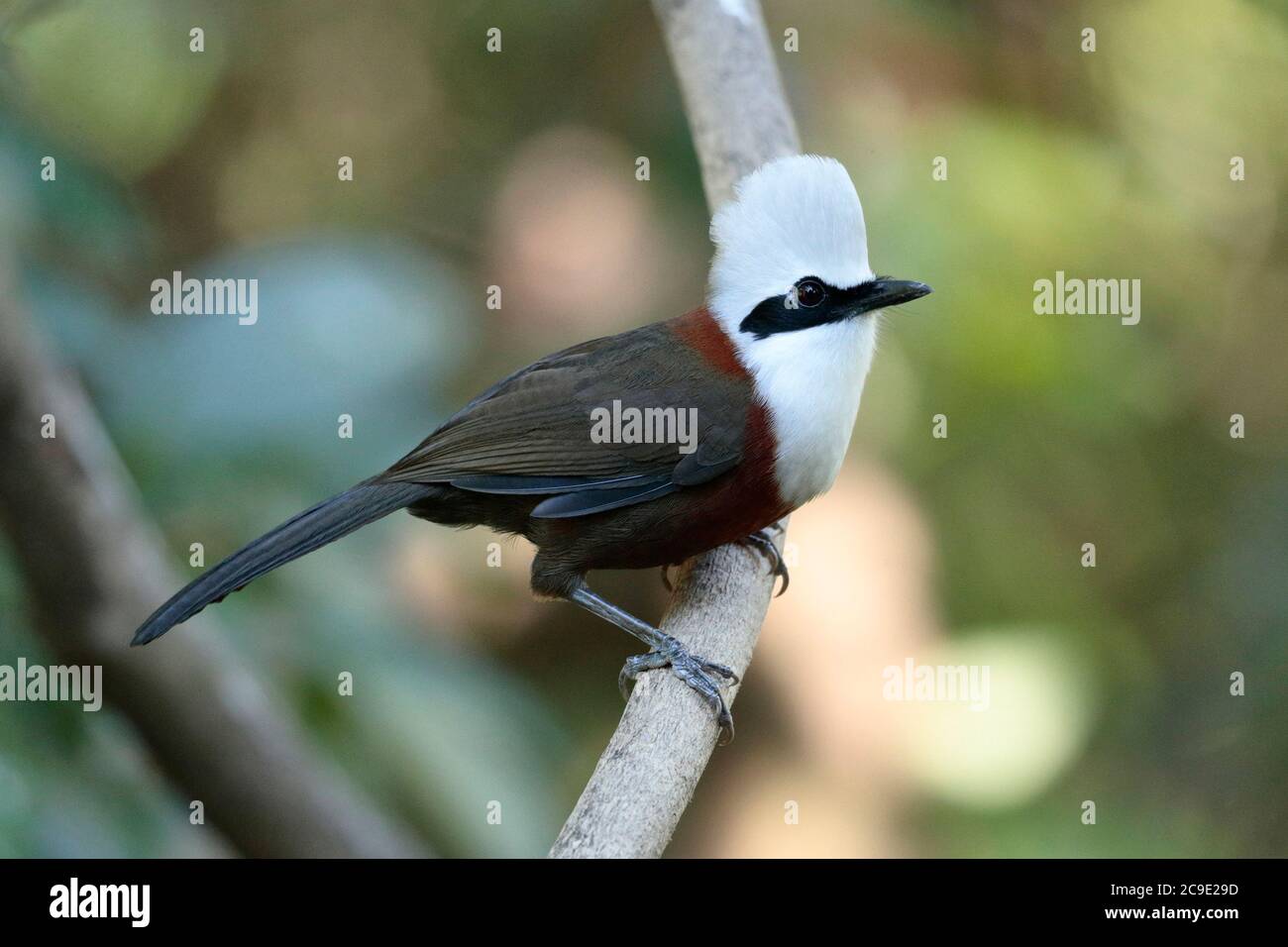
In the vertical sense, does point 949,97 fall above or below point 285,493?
above

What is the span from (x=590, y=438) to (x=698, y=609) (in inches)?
18.1

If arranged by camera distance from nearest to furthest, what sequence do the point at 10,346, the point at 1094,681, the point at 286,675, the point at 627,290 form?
the point at 10,346 < the point at 286,675 < the point at 1094,681 < the point at 627,290

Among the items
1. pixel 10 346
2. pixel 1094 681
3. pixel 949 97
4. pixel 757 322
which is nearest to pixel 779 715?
pixel 1094 681

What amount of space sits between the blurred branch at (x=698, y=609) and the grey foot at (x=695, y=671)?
22mm

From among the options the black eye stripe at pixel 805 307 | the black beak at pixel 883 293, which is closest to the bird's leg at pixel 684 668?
the black eye stripe at pixel 805 307

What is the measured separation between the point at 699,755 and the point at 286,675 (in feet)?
3.14

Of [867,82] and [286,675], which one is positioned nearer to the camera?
[286,675]

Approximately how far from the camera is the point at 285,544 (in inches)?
105

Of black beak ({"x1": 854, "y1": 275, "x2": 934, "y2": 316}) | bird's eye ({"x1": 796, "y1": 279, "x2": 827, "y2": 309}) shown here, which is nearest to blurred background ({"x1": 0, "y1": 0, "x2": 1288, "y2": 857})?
bird's eye ({"x1": 796, "y1": 279, "x2": 827, "y2": 309})

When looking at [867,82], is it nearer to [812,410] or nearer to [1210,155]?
[1210,155]

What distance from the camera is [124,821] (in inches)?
98.5

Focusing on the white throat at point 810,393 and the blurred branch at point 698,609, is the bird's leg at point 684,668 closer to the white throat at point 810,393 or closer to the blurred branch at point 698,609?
the blurred branch at point 698,609

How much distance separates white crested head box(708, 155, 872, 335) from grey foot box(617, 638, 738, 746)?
783 mm

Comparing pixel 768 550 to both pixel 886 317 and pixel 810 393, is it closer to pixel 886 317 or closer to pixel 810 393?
pixel 810 393
